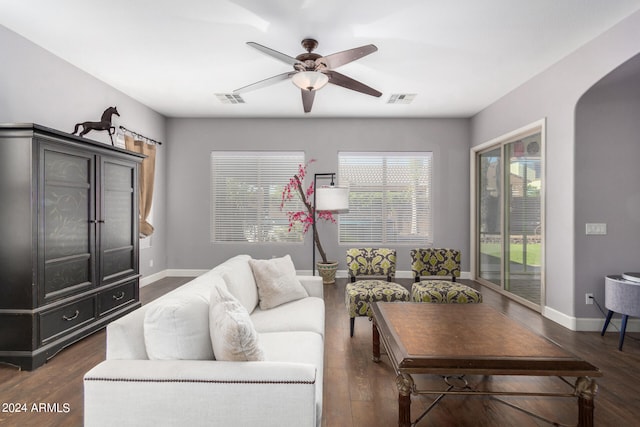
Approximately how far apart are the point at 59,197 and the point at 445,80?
417 cm

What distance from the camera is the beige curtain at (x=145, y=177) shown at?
4664 mm

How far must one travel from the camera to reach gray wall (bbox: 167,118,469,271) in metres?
5.75

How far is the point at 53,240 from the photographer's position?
2.69m

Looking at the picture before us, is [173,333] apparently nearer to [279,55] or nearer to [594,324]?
[279,55]

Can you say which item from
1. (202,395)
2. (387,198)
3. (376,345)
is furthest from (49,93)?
(387,198)

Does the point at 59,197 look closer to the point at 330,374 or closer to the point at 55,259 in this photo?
the point at 55,259

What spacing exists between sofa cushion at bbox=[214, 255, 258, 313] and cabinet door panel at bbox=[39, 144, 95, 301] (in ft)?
4.53

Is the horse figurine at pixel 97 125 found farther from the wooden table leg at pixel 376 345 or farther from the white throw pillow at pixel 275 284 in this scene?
the wooden table leg at pixel 376 345

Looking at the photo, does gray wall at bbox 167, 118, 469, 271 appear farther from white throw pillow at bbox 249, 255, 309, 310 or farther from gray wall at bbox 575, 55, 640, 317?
white throw pillow at bbox 249, 255, 309, 310

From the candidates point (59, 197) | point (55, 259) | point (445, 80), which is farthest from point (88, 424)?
point (445, 80)

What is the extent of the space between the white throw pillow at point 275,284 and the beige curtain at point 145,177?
2.75 metres

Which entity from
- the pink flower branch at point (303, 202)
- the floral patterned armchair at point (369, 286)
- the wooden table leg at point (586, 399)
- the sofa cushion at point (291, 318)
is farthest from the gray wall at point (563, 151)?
the pink flower branch at point (303, 202)

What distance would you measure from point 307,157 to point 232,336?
15.3 ft

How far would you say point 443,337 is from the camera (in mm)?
1892
